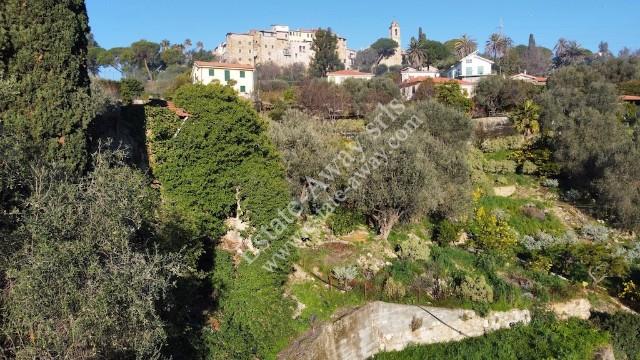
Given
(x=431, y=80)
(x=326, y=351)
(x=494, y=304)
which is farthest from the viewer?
(x=431, y=80)

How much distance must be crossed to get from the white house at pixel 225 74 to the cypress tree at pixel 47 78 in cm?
3120

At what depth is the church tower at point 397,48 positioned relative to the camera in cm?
15638

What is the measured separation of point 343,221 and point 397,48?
151 meters

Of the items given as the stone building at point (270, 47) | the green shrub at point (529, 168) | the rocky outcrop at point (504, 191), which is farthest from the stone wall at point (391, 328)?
the stone building at point (270, 47)

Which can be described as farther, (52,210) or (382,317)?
(382,317)

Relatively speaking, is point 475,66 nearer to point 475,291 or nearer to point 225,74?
point 225,74

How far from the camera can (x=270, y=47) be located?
402ft

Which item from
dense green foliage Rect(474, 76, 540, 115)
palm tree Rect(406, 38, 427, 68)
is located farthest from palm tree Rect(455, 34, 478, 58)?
dense green foliage Rect(474, 76, 540, 115)

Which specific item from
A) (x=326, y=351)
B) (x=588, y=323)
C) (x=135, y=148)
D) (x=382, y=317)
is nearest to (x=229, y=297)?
(x=326, y=351)

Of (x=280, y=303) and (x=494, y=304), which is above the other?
(x=280, y=303)

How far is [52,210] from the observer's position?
7.02 metres

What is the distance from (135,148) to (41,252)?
10.1 metres

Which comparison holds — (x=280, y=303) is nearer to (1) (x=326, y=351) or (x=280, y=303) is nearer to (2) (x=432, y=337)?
(1) (x=326, y=351)

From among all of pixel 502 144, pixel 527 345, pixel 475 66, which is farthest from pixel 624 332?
pixel 475 66
